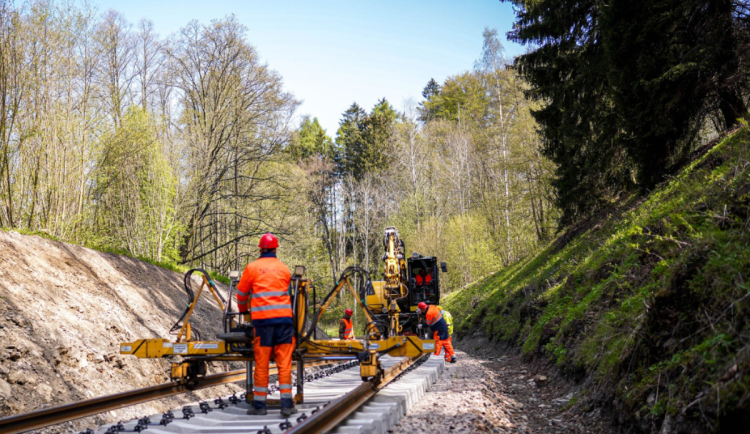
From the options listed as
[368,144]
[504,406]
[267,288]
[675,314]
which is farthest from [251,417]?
[368,144]

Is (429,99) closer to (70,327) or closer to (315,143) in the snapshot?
(315,143)

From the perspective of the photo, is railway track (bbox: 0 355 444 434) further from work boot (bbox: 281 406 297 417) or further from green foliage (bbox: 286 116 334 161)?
green foliage (bbox: 286 116 334 161)

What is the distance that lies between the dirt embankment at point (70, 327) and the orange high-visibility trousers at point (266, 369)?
2.40 metres

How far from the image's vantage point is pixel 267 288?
5.81 metres

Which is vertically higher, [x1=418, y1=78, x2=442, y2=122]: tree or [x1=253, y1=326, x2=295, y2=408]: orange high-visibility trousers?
[x1=418, y1=78, x2=442, y2=122]: tree

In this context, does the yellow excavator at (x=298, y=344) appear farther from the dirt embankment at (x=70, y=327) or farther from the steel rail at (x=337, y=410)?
the dirt embankment at (x=70, y=327)

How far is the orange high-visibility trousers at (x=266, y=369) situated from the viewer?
5.66 metres

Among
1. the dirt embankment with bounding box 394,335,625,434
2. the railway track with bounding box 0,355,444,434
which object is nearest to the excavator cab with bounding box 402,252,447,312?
the dirt embankment with bounding box 394,335,625,434

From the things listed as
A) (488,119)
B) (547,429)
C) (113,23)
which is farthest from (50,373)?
(488,119)

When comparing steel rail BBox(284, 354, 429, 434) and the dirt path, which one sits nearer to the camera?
steel rail BBox(284, 354, 429, 434)

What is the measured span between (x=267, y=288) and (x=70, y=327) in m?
4.55

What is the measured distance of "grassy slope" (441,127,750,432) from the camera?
13.0 ft

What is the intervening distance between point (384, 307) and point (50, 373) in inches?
410

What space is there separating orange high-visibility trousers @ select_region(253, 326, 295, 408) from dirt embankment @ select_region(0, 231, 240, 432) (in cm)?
240
